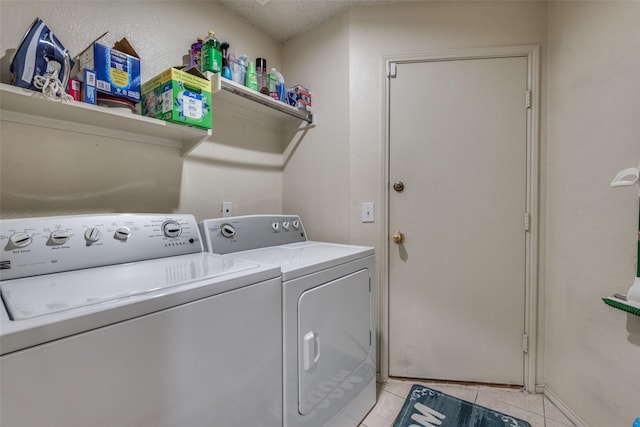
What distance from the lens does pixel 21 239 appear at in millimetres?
966

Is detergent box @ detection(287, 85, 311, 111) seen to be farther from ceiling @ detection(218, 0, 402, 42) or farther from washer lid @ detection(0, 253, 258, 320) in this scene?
washer lid @ detection(0, 253, 258, 320)

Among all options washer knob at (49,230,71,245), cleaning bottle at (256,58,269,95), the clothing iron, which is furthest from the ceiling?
washer knob at (49,230,71,245)

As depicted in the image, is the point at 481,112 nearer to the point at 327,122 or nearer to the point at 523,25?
the point at 523,25

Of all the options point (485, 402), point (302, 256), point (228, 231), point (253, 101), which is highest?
point (253, 101)

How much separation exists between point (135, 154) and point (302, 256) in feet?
3.21

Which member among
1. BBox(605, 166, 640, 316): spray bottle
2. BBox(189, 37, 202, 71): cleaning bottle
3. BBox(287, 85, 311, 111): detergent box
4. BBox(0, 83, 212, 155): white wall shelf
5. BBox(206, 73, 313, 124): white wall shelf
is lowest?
BBox(605, 166, 640, 316): spray bottle

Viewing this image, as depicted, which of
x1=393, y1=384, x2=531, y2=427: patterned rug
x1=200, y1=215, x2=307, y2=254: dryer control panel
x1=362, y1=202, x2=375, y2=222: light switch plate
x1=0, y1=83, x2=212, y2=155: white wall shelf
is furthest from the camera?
x1=362, y1=202, x2=375, y2=222: light switch plate

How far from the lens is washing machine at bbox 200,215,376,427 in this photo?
1.16 metres

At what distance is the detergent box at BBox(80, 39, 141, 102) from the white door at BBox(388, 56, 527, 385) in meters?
1.44

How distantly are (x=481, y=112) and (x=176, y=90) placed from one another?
5.64 ft

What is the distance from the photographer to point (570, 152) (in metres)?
1.62

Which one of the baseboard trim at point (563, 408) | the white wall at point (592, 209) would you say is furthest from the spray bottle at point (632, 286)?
the baseboard trim at point (563, 408)

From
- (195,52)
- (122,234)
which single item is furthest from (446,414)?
(195,52)

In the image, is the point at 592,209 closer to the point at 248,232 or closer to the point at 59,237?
the point at 248,232
